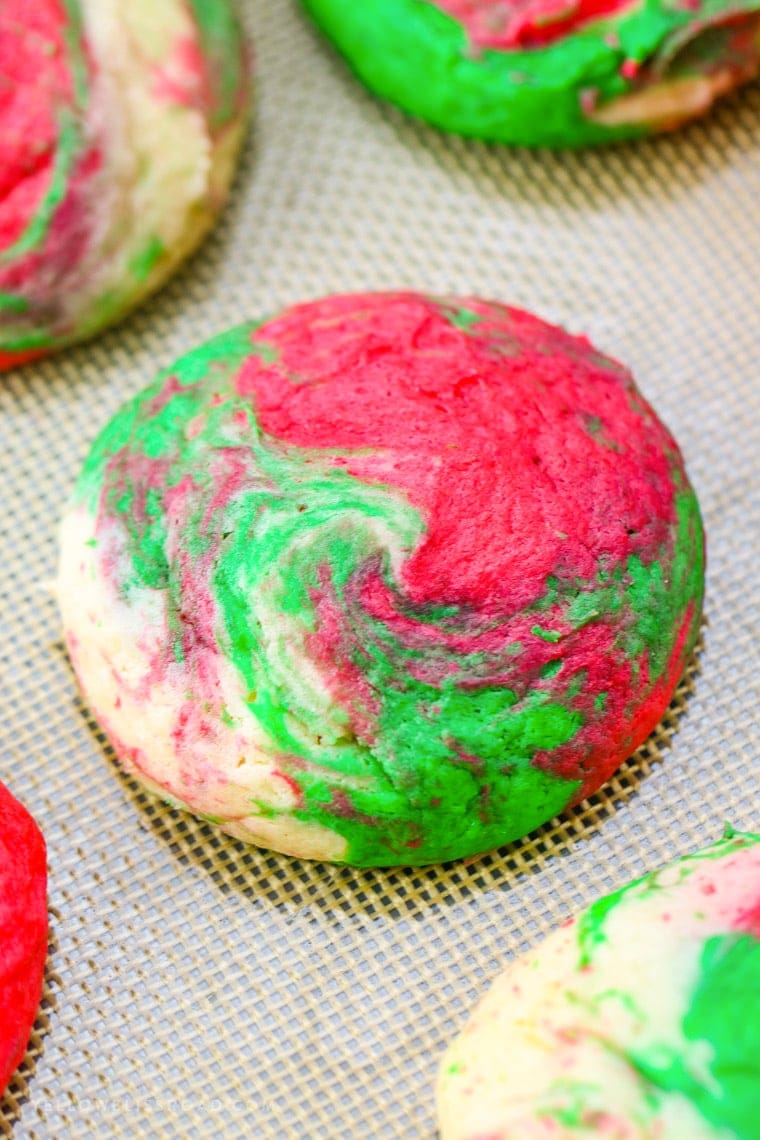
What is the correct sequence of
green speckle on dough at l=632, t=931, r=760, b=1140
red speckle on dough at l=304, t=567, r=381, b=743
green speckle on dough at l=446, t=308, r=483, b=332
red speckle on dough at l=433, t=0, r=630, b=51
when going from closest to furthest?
green speckle on dough at l=632, t=931, r=760, b=1140 → red speckle on dough at l=304, t=567, r=381, b=743 → green speckle on dough at l=446, t=308, r=483, b=332 → red speckle on dough at l=433, t=0, r=630, b=51

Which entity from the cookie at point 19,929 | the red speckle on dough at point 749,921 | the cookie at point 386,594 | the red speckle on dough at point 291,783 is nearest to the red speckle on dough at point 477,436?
the cookie at point 386,594

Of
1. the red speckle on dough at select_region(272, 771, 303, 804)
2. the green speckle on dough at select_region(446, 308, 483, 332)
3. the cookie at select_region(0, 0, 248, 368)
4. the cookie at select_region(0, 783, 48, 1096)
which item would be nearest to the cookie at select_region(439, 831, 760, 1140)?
the red speckle on dough at select_region(272, 771, 303, 804)

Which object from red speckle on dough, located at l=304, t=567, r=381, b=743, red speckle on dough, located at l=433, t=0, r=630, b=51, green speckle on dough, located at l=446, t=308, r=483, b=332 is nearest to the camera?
red speckle on dough, located at l=304, t=567, r=381, b=743

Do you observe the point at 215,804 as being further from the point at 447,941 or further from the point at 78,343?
the point at 78,343

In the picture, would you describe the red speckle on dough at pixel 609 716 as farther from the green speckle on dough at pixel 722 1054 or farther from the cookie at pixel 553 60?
the cookie at pixel 553 60

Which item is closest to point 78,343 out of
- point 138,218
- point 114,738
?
point 138,218

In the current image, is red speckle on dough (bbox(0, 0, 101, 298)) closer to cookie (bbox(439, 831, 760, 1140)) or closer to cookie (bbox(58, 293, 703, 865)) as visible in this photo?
cookie (bbox(58, 293, 703, 865))
